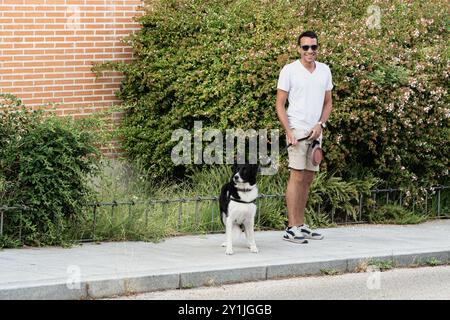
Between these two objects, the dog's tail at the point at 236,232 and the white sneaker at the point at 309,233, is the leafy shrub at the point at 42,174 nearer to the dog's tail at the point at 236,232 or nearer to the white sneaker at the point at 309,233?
the dog's tail at the point at 236,232

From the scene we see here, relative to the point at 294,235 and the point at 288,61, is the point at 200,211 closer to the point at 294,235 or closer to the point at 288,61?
the point at 294,235

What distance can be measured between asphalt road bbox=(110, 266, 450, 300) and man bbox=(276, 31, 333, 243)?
1.29 meters

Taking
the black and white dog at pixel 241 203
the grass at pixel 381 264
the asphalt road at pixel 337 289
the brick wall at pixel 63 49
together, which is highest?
the brick wall at pixel 63 49

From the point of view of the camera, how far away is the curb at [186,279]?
8.43 m

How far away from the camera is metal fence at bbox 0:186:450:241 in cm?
1086

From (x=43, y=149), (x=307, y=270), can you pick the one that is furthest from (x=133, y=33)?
(x=307, y=270)

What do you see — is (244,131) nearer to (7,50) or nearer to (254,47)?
(254,47)

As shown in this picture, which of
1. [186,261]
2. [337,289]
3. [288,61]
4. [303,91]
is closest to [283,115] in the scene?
[303,91]

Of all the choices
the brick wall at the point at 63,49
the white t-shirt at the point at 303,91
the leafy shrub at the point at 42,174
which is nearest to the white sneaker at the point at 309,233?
the white t-shirt at the point at 303,91

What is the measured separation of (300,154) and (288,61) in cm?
164

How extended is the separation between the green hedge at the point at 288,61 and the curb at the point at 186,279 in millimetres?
1918

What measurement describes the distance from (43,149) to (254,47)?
335cm

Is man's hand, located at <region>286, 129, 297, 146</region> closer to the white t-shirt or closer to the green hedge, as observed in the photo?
the white t-shirt

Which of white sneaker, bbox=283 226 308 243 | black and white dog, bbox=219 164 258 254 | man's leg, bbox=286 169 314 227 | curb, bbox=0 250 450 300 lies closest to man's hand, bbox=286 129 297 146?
man's leg, bbox=286 169 314 227
